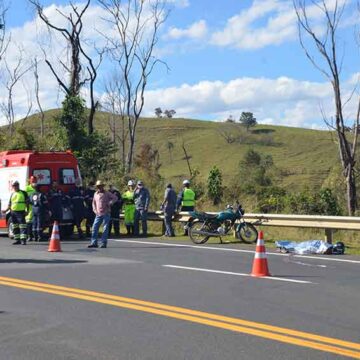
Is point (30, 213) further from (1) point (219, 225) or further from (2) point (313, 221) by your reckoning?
(2) point (313, 221)

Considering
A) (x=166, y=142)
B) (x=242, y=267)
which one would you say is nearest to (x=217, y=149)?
(x=166, y=142)

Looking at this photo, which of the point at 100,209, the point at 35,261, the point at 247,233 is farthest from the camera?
the point at 247,233

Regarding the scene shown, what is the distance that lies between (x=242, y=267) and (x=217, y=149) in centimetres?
9620

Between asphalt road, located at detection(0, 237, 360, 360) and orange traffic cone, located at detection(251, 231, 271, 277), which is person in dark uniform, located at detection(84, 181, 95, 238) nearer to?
asphalt road, located at detection(0, 237, 360, 360)

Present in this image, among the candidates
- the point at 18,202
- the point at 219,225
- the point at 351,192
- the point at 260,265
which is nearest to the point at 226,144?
the point at 351,192

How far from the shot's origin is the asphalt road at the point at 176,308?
6203mm

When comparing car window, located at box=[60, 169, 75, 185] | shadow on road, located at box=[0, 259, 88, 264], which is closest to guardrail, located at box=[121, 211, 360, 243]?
car window, located at box=[60, 169, 75, 185]

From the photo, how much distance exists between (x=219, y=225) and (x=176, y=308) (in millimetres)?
9394

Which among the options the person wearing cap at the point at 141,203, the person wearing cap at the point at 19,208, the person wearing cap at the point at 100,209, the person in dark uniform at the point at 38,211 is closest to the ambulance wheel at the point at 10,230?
the person in dark uniform at the point at 38,211

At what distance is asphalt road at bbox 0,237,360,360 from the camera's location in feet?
20.4

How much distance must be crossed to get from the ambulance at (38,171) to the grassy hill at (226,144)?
6217 centimetres

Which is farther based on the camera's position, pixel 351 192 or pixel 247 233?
pixel 351 192

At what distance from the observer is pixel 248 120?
425 feet

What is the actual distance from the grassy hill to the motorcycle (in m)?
62.8
